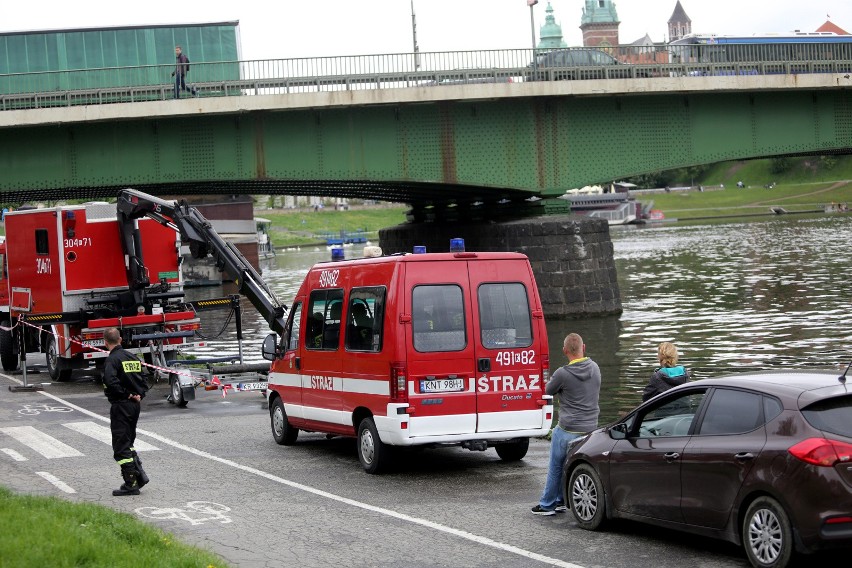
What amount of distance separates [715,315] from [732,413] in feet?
90.5

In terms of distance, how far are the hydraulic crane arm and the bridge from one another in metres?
10.2

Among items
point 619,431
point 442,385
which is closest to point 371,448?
point 442,385

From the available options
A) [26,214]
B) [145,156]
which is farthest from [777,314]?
[26,214]

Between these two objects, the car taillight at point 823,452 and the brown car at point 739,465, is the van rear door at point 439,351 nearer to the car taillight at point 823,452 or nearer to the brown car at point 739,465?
the brown car at point 739,465

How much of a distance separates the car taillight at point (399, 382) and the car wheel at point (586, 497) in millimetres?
2693

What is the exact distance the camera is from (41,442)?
16.2 m

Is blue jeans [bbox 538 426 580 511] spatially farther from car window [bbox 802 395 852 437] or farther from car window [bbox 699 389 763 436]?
car window [bbox 802 395 852 437]

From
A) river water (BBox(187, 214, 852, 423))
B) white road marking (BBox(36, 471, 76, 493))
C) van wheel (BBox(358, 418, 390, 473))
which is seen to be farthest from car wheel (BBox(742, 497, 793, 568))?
river water (BBox(187, 214, 852, 423))

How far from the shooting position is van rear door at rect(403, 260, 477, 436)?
12.9 meters

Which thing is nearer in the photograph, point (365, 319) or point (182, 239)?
point (365, 319)

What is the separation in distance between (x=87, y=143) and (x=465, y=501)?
24764 millimetres

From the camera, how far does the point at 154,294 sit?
23281 millimetres

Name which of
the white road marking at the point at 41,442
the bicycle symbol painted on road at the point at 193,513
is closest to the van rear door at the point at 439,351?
the bicycle symbol painted on road at the point at 193,513

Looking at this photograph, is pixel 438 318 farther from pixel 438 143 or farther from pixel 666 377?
pixel 438 143
